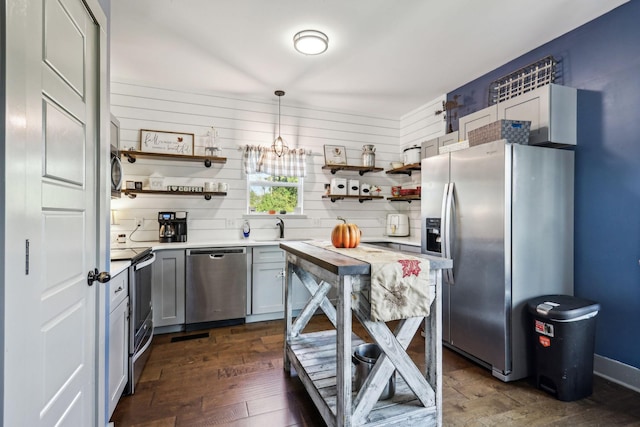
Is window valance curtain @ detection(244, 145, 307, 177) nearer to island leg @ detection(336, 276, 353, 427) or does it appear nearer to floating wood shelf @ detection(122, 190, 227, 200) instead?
floating wood shelf @ detection(122, 190, 227, 200)

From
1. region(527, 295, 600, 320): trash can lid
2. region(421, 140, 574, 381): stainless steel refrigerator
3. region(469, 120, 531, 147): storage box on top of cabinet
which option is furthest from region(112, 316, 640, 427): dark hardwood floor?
region(469, 120, 531, 147): storage box on top of cabinet

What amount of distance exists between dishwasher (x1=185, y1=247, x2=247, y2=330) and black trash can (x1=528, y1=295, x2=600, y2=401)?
2.77 meters

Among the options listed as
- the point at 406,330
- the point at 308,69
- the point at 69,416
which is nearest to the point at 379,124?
the point at 308,69

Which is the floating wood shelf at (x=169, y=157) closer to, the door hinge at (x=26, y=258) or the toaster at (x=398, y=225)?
the toaster at (x=398, y=225)

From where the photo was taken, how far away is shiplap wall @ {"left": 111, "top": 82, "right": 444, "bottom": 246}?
3.73 meters

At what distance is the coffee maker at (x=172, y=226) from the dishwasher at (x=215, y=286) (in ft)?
1.38

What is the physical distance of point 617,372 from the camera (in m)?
2.36

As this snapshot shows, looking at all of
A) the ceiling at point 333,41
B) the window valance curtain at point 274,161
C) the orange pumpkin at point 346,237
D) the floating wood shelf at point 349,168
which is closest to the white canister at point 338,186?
the floating wood shelf at point 349,168

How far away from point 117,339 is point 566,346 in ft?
9.50

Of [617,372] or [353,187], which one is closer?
[617,372]

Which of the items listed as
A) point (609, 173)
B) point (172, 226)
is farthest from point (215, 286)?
point (609, 173)

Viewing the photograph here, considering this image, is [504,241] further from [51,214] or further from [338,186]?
[51,214]

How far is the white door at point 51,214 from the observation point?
0.92m

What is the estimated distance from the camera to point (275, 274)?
3760 millimetres
